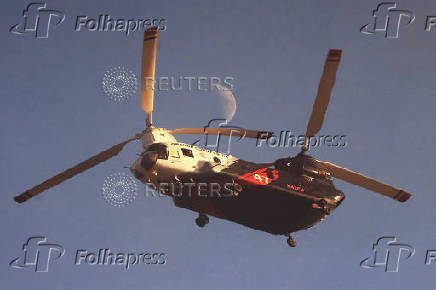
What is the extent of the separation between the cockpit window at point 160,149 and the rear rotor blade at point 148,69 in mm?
2575

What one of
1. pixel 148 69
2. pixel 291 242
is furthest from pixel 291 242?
pixel 148 69

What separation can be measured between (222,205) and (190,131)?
15.9 ft

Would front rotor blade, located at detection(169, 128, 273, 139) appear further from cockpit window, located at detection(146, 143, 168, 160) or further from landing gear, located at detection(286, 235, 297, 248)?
landing gear, located at detection(286, 235, 297, 248)

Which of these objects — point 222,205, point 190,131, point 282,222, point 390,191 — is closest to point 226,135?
point 190,131

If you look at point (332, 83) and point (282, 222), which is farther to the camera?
point (282, 222)

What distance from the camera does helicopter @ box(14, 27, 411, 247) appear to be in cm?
2494

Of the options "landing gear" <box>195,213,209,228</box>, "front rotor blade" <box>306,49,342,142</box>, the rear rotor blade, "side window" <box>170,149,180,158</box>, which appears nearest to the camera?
"front rotor blade" <box>306,49,342,142</box>

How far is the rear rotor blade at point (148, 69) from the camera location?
25.4 metres

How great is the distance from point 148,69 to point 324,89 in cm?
1008

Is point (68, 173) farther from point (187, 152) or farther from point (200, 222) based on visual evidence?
point (200, 222)

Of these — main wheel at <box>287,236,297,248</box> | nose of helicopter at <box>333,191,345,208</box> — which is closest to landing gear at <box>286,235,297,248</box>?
main wheel at <box>287,236,297,248</box>

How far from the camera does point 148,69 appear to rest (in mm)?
26031

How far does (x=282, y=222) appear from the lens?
26156mm

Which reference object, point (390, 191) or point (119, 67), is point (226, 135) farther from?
point (390, 191)
